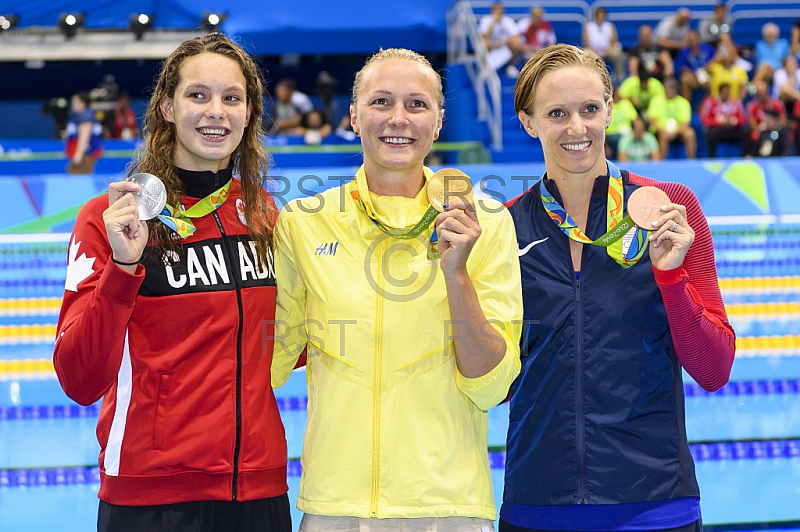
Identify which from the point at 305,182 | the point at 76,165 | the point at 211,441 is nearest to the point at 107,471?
the point at 211,441

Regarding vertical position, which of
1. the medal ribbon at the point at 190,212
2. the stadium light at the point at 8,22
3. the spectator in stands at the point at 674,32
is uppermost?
the stadium light at the point at 8,22

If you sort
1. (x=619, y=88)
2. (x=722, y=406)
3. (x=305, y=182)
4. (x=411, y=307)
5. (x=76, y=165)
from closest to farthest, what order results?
(x=411, y=307), (x=722, y=406), (x=305, y=182), (x=76, y=165), (x=619, y=88)

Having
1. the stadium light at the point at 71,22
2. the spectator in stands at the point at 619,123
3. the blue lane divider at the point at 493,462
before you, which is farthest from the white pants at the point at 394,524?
the stadium light at the point at 71,22

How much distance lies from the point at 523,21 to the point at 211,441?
35.8 feet

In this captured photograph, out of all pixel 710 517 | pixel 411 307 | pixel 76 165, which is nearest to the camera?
pixel 411 307

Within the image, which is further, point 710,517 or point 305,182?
point 305,182

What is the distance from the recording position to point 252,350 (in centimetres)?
183

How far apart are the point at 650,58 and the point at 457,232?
10450mm

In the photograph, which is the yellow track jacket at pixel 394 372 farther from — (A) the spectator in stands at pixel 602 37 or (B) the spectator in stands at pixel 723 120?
(A) the spectator in stands at pixel 602 37

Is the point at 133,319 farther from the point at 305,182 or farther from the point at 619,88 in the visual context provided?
the point at 619,88

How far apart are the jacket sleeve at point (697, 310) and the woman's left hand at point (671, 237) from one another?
0.10ft

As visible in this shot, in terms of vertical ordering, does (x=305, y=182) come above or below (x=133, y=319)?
above

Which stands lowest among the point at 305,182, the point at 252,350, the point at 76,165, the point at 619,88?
the point at 252,350

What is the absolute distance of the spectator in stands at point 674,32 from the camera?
1211 centimetres
